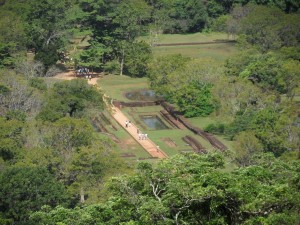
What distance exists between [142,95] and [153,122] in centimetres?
729

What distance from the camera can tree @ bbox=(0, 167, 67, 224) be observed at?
101ft

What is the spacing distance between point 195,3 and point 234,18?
19.7 feet

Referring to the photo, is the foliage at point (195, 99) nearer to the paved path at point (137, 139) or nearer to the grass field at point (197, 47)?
the paved path at point (137, 139)

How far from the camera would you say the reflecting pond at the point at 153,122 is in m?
53.3

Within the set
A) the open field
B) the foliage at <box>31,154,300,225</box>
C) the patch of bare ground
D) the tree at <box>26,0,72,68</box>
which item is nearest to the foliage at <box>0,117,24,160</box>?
the open field

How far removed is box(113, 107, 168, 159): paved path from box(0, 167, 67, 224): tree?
46.0ft

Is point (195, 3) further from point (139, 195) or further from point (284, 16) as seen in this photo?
point (139, 195)

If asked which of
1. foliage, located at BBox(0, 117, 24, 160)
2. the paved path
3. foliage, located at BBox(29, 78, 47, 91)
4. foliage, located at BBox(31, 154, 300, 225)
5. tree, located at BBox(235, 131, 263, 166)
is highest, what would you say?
foliage, located at BBox(31, 154, 300, 225)

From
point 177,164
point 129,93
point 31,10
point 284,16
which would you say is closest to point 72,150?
point 177,164

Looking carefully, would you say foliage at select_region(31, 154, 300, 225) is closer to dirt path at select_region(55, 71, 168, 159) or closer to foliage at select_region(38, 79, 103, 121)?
foliage at select_region(38, 79, 103, 121)

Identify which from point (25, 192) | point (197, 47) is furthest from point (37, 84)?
point (197, 47)

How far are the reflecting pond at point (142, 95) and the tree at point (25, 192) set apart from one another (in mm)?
28540

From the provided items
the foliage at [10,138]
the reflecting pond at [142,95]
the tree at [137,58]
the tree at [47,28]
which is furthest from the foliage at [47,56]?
the foliage at [10,138]

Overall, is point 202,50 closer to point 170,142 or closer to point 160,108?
point 160,108
